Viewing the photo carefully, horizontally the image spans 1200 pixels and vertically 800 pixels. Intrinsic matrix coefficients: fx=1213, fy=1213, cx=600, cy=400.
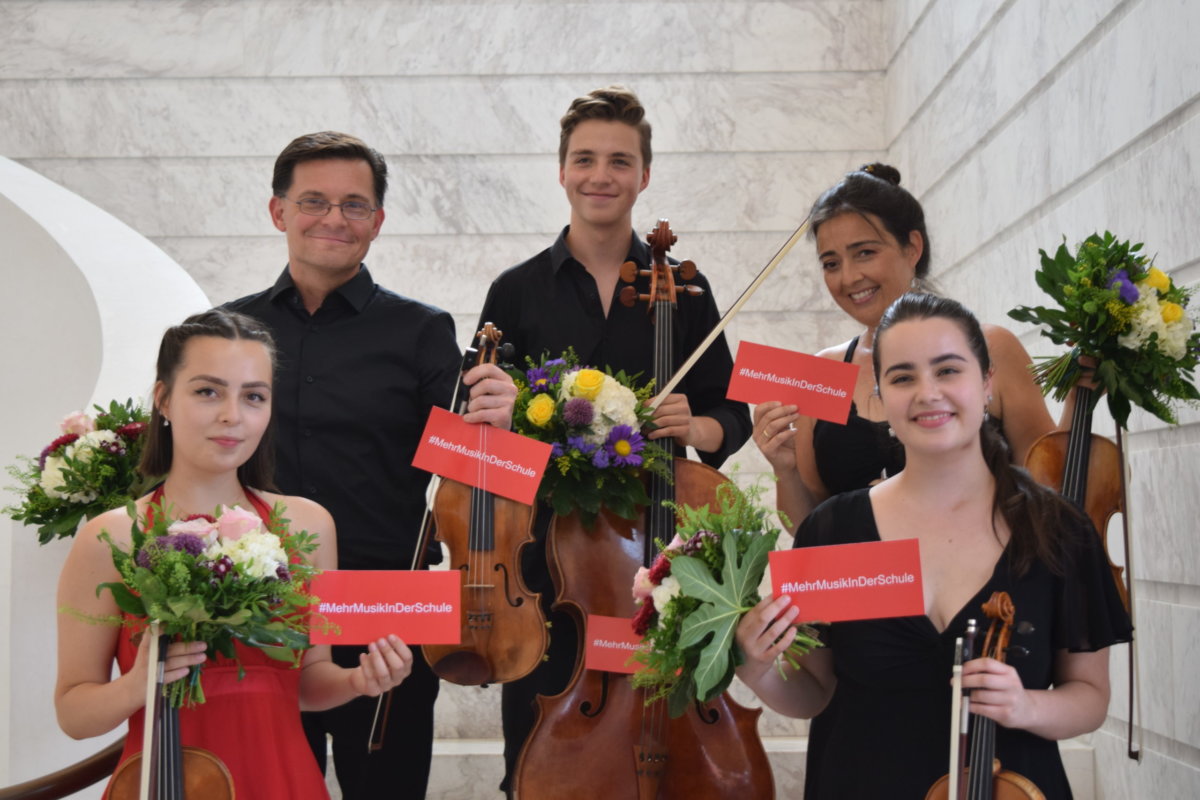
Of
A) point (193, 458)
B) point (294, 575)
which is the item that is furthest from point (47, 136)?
point (294, 575)

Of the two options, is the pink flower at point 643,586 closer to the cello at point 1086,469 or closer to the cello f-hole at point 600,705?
the cello f-hole at point 600,705

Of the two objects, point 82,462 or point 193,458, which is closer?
point 193,458

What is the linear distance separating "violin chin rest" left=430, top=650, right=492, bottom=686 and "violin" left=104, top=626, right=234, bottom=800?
24.4 inches

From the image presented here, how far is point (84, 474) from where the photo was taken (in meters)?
2.72

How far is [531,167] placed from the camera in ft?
18.3

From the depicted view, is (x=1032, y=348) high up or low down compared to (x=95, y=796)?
up

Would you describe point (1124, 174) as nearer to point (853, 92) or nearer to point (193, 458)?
point (193, 458)

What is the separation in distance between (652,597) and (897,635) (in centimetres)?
38

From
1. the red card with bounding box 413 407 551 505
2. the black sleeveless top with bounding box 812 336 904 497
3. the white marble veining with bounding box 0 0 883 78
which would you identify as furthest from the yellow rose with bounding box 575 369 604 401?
the white marble veining with bounding box 0 0 883 78

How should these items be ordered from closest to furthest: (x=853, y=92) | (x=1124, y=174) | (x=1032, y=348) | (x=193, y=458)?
(x=193, y=458) → (x=1124, y=174) → (x=1032, y=348) → (x=853, y=92)

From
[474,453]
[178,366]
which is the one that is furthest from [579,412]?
[178,366]

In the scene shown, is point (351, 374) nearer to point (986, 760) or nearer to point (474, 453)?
point (474, 453)

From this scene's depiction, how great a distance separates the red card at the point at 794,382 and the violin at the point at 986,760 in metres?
0.73

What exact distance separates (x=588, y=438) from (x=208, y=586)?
935 mm
